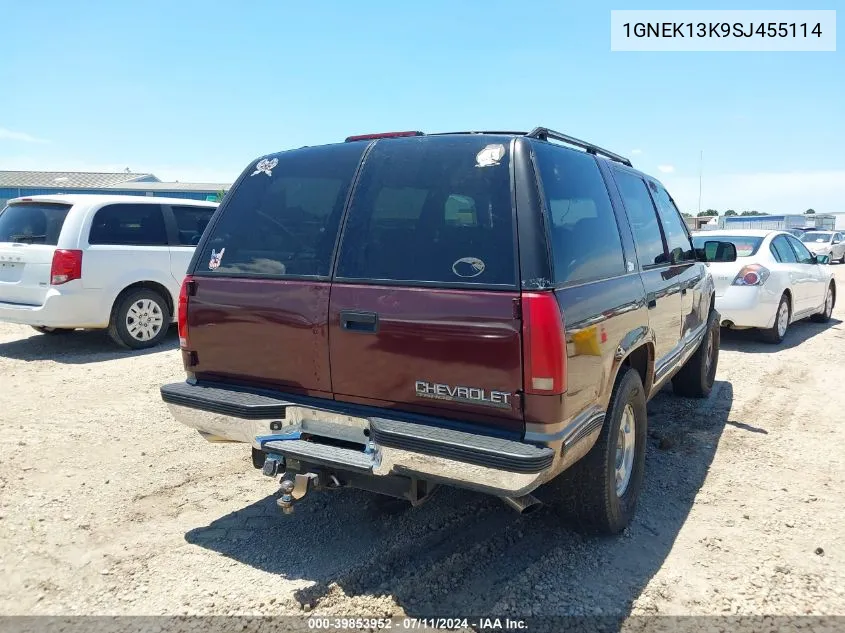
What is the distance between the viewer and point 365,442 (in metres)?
2.82

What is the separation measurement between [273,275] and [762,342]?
7.76 meters

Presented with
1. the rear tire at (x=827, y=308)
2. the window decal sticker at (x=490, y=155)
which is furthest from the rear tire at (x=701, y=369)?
the rear tire at (x=827, y=308)

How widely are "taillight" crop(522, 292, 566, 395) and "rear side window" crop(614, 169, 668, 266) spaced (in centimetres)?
161

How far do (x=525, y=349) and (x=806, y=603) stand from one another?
1.77 meters

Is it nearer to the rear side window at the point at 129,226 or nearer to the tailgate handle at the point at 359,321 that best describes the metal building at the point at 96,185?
the rear side window at the point at 129,226

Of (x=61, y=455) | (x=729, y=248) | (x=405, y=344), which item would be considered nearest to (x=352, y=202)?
(x=405, y=344)

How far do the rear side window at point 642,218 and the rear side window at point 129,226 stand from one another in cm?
595

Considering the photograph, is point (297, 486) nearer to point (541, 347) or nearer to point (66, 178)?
point (541, 347)

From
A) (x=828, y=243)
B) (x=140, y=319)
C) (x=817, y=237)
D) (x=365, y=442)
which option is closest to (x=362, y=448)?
(x=365, y=442)

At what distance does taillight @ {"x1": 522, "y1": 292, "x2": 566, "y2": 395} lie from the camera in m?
2.46

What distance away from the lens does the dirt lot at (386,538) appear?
2818mm

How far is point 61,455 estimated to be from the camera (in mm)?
4430

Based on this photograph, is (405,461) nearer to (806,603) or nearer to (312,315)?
(312,315)

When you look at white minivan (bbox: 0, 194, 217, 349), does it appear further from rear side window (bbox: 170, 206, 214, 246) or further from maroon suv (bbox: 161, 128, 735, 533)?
maroon suv (bbox: 161, 128, 735, 533)
